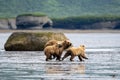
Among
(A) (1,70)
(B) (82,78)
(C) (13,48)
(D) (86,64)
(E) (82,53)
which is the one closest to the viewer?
(B) (82,78)

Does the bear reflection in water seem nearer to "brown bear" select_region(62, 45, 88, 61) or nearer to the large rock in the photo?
"brown bear" select_region(62, 45, 88, 61)

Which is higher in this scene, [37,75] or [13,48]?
[37,75]

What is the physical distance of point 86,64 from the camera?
3625cm

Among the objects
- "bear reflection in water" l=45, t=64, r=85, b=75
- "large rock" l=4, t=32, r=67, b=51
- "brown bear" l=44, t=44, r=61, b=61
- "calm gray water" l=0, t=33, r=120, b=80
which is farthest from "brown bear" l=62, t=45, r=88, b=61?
"large rock" l=4, t=32, r=67, b=51

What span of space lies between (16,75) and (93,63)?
7.57 meters

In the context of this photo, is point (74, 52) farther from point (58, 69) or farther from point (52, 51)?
point (58, 69)

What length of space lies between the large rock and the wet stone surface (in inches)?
379

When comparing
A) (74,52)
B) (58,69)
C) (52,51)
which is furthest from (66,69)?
(52,51)

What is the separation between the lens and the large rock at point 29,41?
49750 mm

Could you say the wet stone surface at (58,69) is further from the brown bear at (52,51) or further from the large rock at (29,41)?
the large rock at (29,41)

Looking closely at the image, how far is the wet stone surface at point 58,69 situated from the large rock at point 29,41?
9632 mm

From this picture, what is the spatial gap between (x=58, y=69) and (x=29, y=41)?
17169 millimetres

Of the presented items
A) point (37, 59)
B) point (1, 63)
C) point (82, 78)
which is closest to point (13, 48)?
point (37, 59)

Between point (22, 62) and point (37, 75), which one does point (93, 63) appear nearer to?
point (22, 62)
